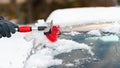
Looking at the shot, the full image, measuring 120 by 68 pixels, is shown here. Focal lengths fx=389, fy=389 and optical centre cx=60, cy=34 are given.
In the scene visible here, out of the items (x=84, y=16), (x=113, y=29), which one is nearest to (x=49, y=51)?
(x=113, y=29)

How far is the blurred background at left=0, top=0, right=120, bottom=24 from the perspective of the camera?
11.1 m

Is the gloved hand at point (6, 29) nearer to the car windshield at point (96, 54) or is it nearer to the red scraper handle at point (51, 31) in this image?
the red scraper handle at point (51, 31)

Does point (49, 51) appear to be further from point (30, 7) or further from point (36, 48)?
point (30, 7)

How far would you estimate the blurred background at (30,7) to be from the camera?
11094 millimetres

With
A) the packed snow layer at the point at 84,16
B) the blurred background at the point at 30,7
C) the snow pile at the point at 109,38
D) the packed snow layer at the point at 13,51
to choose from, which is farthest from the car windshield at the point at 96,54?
the blurred background at the point at 30,7

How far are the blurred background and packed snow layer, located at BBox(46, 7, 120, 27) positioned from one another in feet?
23.8

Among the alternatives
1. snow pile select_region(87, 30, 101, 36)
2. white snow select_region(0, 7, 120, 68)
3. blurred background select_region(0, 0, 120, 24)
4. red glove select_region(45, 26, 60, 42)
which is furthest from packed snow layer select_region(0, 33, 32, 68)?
blurred background select_region(0, 0, 120, 24)

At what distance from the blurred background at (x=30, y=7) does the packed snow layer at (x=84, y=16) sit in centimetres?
724

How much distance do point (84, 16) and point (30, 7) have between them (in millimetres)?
8398

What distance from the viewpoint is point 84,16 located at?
328cm

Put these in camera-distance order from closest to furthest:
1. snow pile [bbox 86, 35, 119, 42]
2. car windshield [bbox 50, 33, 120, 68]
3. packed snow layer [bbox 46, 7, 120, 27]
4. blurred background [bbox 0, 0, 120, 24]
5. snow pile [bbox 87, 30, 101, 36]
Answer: car windshield [bbox 50, 33, 120, 68]
snow pile [bbox 86, 35, 119, 42]
snow pile [bbox 87, 30, 101, 36]
packed snow layer [bbox 46, 7, 120, 27]
blurred background [bbox 0, 0, 120, 24]

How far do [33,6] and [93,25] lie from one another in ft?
29.0

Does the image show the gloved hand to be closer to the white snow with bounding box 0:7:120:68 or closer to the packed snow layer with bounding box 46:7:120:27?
the white snow with bounding box 0:7:120:68

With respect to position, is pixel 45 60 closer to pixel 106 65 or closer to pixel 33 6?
pixel 106 65
